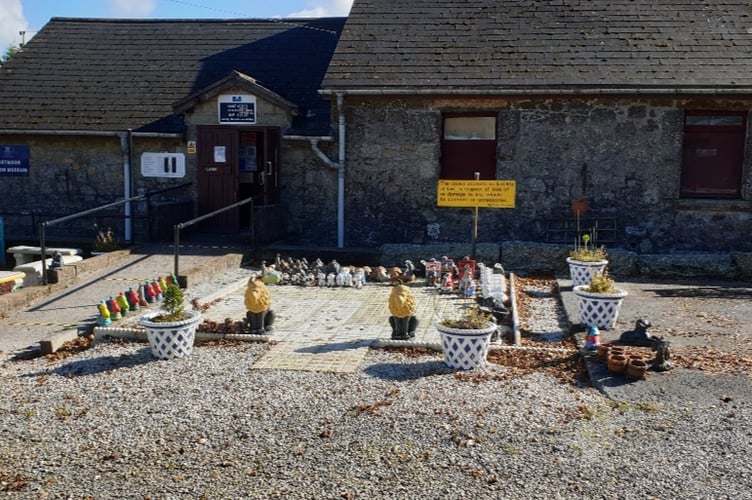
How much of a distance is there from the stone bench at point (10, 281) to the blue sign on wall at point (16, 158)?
502 cm

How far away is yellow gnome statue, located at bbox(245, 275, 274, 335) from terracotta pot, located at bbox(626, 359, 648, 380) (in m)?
4.03

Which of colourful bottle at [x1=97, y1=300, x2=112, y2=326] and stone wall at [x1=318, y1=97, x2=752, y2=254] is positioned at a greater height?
stone wall at [x1=318, y1=97, x2=752, y2=254]

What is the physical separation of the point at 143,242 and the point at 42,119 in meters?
3.86

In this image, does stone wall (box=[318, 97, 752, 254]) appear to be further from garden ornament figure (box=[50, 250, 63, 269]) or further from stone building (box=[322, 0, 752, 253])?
garden ornament figure (box=[50, 250, 63, 269])

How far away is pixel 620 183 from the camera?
14.3 meters

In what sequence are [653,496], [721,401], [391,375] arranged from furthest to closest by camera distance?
[391,375] < [721,401] < [653,496]

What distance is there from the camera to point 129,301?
10148mm

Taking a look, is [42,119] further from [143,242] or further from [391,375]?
[391,375]

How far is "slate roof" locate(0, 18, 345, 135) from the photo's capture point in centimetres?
1650

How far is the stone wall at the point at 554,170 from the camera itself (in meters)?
14.1

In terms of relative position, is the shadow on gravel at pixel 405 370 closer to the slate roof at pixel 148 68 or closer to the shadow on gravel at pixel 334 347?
the shadow on gravel at pixel 334 347

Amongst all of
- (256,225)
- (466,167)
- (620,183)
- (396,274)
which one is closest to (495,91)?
(466,167)

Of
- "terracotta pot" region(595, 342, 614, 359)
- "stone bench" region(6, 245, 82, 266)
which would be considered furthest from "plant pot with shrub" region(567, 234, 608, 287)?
"stone bench" region(6, 245, 82, 266)

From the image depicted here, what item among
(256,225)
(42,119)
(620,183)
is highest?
(42,119)
